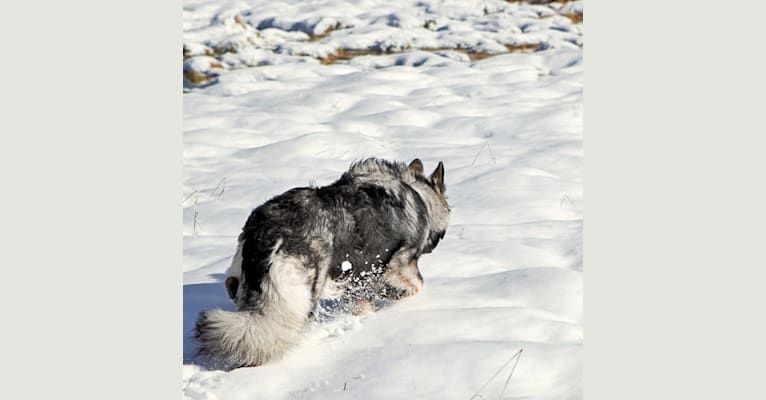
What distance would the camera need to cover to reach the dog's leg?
4621 mm

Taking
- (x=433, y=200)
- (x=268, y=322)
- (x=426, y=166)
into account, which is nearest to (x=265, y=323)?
(x=268, y=322)

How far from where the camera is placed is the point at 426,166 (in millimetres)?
8258

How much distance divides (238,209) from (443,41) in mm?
11615

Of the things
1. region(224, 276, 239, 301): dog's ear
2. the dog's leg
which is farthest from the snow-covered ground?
region(224, 276, 239, 301): dog's ear

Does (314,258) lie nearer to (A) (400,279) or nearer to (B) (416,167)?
(A) (400,279)

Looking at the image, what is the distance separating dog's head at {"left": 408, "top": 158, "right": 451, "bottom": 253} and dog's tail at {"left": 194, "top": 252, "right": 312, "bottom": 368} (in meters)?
1.50

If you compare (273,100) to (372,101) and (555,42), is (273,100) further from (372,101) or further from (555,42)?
(555,42)

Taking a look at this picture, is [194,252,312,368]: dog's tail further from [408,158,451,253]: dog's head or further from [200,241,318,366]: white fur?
[408,158,451,253]: dog's head

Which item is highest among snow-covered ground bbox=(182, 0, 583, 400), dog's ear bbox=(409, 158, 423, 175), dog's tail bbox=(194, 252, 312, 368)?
dog's ear bbox=(409, 158, 423, 175)

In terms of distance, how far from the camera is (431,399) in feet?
11.2

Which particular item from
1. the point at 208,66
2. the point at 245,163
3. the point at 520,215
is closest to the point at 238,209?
the point at 245,163

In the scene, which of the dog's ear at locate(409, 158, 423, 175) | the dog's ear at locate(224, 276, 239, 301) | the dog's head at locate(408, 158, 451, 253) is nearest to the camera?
the dog's ear at locate(224, 276, 239, 301)

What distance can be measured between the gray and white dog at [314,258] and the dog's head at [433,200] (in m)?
0.05

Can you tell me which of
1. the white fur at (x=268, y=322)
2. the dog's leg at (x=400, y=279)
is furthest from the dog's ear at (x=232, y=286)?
the dog's leg at (x=400, y=279)
